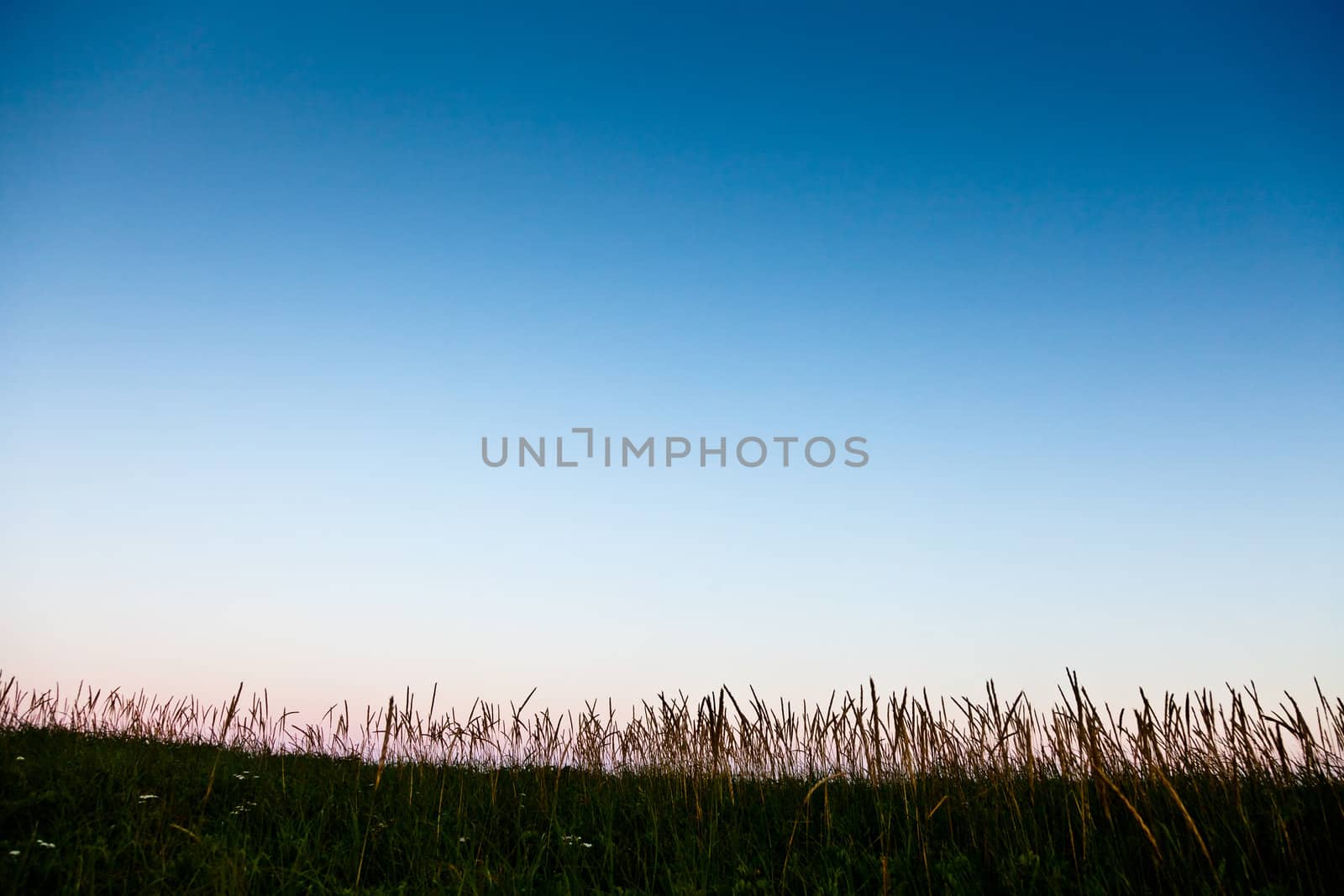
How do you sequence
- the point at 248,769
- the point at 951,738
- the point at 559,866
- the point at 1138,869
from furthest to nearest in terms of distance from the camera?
the point at 248,769 → the point at 951,738 → the point at 559,866 → the point at 1138,869

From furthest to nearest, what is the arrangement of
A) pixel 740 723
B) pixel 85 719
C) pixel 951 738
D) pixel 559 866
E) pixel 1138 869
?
1. pixel 85 719
2. pixel 740 723
3. pixel 951 738
4. pixel 559 866
5. pixel 1138 869

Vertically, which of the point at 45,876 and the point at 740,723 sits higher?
the point at 740,723

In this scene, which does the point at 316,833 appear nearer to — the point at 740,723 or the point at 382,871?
the point at 382,871

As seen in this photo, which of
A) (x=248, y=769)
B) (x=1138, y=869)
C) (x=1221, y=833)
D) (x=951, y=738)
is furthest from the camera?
(x=248, y=769)

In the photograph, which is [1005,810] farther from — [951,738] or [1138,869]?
[1138,869]

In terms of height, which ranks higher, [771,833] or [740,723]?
[740,723]

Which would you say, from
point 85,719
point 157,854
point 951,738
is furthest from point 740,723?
point 85,719

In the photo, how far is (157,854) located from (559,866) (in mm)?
2620

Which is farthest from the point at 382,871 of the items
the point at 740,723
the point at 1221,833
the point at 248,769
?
the point at 1221,833

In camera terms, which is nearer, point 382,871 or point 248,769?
point 382,871

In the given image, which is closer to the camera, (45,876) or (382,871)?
(45,876)

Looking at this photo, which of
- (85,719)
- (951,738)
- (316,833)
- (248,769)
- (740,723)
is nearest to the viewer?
(316,833)

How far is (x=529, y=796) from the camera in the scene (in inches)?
300

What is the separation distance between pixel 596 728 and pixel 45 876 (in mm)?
5389
